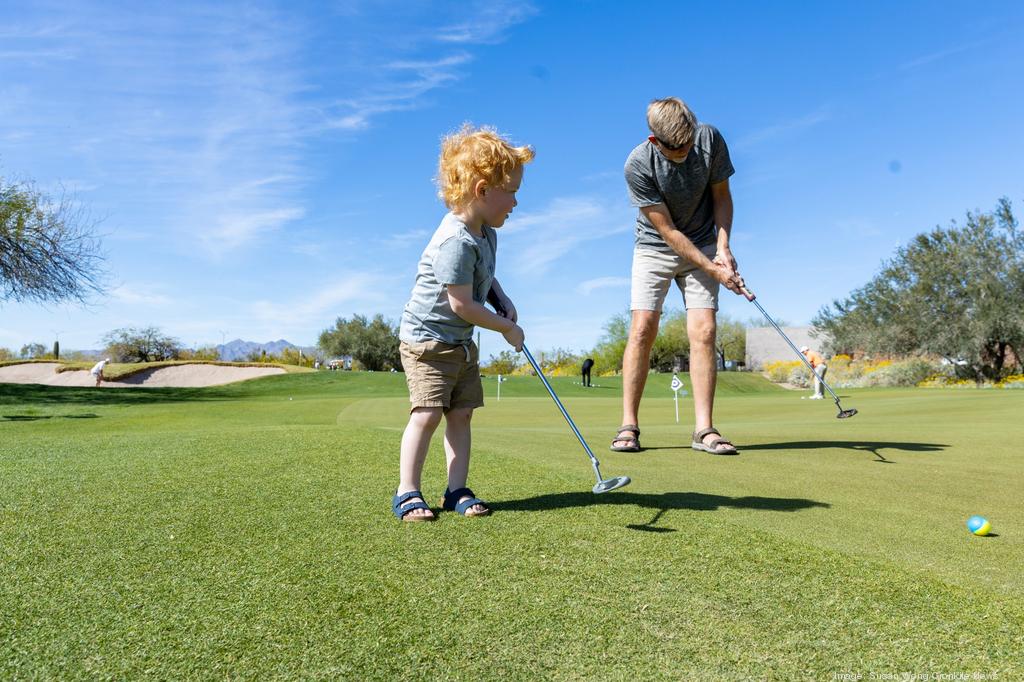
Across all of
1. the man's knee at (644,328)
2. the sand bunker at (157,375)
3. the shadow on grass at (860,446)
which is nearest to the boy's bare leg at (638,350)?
the man's knee at (644,328)

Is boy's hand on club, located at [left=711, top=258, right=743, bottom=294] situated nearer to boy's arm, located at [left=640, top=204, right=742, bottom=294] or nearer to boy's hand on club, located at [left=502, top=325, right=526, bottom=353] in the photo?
boy's arm, located at [left=640, top=204, right=742, bottom=294]

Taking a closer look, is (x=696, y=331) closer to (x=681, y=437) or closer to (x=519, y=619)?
(x=681, y=437)

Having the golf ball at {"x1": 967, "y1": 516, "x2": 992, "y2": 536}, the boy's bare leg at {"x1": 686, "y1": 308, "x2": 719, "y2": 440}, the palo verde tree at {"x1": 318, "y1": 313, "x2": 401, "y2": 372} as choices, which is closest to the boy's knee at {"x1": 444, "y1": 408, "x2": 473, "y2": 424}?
the golf ball at {"x1": 967, "y1": 516, "x2": 992, "y2": 536}

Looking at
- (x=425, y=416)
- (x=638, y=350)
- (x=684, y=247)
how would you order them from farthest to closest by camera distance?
(x=638, y=350) → (x=684, y=247) → (x=425, y=416)

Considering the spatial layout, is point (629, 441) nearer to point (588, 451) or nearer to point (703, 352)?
point (703, 352)

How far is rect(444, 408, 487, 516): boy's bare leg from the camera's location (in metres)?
3.19

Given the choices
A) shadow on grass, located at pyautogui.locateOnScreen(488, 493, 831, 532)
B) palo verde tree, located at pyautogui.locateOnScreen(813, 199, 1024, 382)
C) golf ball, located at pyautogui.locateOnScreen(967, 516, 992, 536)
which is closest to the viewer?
golf ball, located at pyautogui.locateOnScreen(967, 516, 992, 536)

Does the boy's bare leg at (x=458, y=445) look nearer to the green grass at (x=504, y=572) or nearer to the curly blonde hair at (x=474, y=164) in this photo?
the green grass at (x=504, y=572)

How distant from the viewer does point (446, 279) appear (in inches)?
118

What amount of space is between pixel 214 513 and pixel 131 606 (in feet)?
2.98

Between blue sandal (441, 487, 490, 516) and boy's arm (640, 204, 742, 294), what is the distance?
2.59m

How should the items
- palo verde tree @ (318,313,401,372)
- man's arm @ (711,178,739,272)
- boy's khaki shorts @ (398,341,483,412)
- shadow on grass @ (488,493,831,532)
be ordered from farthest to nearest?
palo verde tree @ (318,313,401,372) → man's arm @ (711,178,739,272) → boy's khaki shorts @ (398,341,483,412) → shadow on grass @ (488,493,831,532)

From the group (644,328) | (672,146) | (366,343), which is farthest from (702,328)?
(366,343)

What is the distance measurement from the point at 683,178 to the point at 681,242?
17.1 inches
